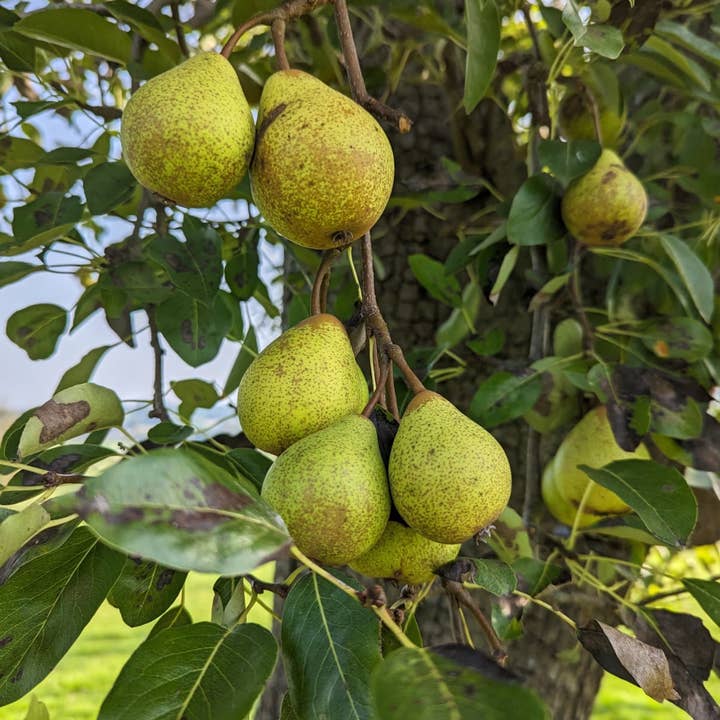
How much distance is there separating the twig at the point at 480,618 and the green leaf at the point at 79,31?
0.84 meters

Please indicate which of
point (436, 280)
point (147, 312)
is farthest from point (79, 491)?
point (436, 280)

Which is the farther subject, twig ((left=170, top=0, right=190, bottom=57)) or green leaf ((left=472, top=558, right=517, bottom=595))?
twig ((left=170, top=0, right=190, bottom=57))

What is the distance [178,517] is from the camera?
489mm

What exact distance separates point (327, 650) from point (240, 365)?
2.18 feet

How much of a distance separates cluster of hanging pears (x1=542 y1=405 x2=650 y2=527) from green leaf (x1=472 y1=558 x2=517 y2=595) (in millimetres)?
544

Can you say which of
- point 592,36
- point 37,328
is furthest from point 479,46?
point 37,328

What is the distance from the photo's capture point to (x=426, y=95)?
1841 millimetres

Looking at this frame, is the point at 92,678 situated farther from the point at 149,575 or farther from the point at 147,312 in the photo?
the point at 149,575

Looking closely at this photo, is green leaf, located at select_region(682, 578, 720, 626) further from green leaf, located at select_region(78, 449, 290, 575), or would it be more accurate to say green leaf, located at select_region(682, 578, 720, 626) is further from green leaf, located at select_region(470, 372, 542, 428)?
green leaf, located at select_region(78, 449, 290, 575)

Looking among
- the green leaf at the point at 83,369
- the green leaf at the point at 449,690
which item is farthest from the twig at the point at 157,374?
the green leaf at the point at 449,690

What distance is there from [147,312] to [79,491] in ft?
2.52

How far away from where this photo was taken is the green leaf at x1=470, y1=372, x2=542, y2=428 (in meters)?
1.19

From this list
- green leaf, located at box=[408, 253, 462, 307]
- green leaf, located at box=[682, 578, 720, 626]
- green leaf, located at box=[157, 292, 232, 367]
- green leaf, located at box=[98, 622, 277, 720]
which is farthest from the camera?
green leaf, located at box=[408, 253, 462, 307]

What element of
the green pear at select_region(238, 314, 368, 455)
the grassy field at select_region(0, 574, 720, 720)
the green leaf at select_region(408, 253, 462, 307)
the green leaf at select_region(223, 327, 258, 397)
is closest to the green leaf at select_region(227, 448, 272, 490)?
the green pear at select_region(238, 314, 368, 455)
